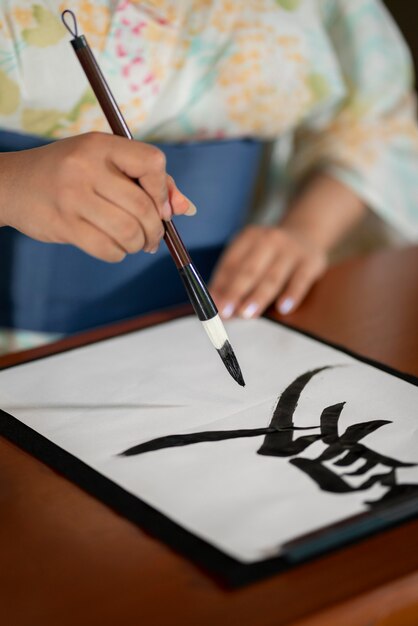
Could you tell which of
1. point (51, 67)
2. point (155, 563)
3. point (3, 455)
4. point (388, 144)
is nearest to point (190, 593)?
point (155, 563)

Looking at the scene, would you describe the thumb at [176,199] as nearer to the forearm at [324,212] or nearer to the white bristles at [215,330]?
the white bristles at [215,330]

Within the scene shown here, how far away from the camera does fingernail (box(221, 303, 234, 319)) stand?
0.60m

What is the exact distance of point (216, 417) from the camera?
0.44 metres

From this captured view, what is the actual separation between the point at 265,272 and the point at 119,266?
0.13 meters

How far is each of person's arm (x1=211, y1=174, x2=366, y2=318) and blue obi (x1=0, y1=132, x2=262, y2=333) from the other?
5 cm

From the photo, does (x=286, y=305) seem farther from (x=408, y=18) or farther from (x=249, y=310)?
(x=408, y=18)

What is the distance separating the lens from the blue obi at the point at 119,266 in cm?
68

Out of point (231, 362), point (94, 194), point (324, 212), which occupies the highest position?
point (94, 194)

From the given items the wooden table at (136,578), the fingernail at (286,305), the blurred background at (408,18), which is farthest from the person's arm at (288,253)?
the blurred background at (408,18)

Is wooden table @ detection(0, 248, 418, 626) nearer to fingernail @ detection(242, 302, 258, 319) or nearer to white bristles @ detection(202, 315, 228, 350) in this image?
white bristles @ detection(202, 315, 228, 350)

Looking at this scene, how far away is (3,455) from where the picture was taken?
0.41 meters

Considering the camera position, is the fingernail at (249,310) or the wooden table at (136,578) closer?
the wooden table at (136,578)

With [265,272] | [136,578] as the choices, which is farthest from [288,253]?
[136,578]

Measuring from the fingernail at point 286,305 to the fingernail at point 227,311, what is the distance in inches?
1.4
